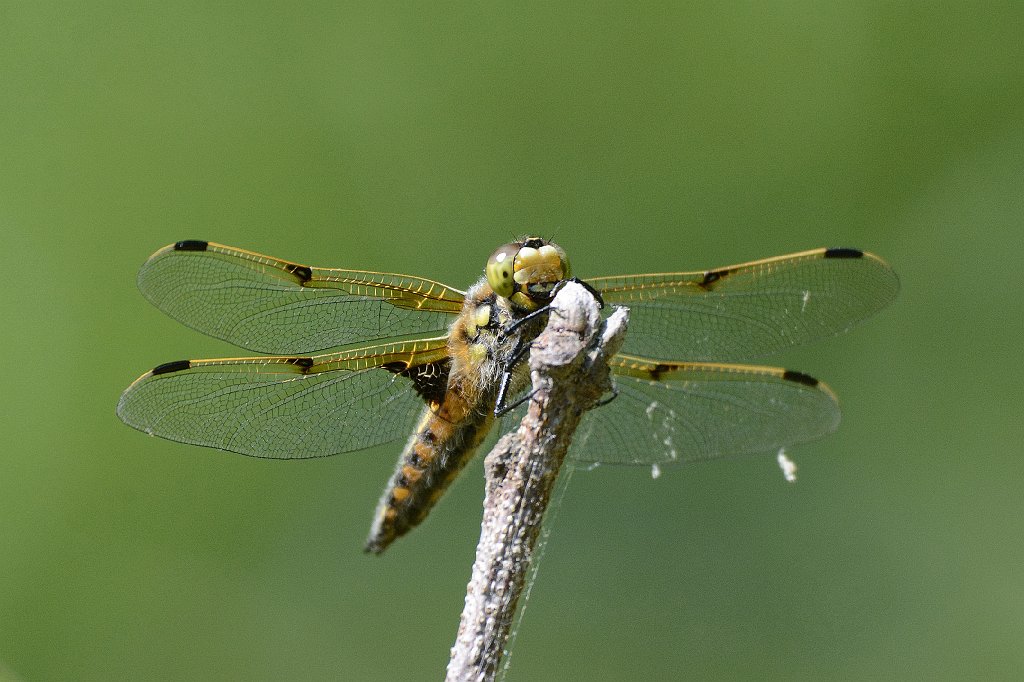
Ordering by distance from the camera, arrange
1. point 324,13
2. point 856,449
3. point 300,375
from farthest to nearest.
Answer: point 324,13, point 856,449, point 300,375

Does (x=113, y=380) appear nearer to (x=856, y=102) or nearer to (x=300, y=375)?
(x=300, y=375)

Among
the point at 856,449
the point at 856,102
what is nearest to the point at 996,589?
the point at 856,449

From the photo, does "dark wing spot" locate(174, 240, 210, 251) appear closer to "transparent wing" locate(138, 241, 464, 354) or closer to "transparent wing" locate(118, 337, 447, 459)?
"transparent wing" locate(138, 241, 464, 354)

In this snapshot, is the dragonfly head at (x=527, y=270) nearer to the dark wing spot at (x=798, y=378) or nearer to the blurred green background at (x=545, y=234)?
the dark wing spot at (x=798, y=378)

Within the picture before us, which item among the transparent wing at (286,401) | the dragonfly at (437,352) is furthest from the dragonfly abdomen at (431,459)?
the transparent wing at (286,401)

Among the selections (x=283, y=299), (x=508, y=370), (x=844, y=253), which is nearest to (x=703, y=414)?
(x=844, y=253)

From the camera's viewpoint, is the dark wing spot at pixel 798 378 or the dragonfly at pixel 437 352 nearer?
the dragonfly at pixel 437 352
